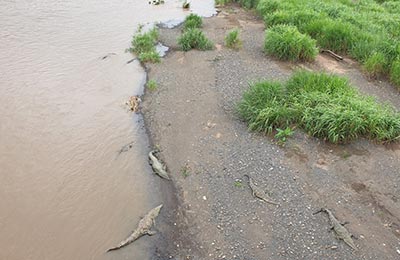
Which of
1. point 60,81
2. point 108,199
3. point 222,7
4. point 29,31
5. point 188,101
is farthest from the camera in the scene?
point 222,7

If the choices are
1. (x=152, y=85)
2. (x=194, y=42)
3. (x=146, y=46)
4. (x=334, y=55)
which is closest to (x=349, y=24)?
(x=334, y=55)

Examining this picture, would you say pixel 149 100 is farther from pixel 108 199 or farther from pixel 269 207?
pixel 269 207

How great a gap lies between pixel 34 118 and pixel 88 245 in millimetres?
4430

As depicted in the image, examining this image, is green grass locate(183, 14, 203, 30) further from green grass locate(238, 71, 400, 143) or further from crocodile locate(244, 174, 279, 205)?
crocodile locate(244, 174, 279, 205)

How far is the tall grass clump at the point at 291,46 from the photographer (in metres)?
12.6

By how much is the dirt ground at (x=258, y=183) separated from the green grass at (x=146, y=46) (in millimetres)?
2139

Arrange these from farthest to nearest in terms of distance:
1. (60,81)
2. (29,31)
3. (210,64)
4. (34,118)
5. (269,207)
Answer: (29,31) < (210,64) < (60,81) < (34,118) < (269,207)

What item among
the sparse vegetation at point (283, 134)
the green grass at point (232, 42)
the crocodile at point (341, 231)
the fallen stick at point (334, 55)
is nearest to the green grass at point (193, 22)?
the green grass at point (232, 42)

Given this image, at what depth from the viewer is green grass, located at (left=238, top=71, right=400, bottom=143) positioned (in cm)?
855

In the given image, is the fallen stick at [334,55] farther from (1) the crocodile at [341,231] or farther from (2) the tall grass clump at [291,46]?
(1) the crocodile at [341,231]

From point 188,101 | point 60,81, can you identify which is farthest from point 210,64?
point 60,81

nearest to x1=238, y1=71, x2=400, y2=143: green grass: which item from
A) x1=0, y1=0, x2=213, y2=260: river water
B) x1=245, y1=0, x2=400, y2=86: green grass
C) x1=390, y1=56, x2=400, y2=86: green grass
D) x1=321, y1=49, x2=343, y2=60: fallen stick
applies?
x1=390, y1=56, x2=400, y2=86: green grass

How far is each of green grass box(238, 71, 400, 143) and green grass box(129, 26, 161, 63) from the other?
4421 millimetres

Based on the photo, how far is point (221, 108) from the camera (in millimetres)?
10094
